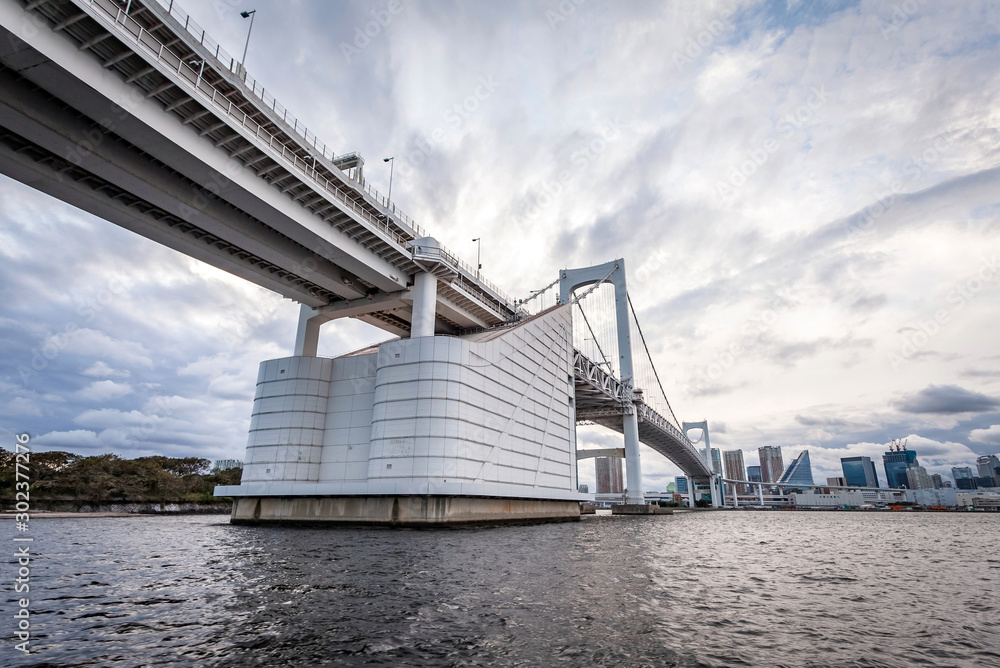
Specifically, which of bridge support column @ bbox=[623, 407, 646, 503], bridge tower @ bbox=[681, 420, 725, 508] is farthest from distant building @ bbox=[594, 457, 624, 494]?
bridge support column @ bbox=[623, 407, 646, 503]

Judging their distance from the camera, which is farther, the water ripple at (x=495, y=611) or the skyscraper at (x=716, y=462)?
the skyscraper at (x=716, y=462)

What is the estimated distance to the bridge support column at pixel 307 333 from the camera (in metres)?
42.3

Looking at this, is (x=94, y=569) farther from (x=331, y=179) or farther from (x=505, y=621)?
(x=331, y=179)

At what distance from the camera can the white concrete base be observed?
29.9 metres

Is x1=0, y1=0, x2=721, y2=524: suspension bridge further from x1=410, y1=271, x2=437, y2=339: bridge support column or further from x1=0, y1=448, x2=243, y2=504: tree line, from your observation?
x1=0, y1=448, x2=243, y2=504: tree line

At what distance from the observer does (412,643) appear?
6469 millimetres

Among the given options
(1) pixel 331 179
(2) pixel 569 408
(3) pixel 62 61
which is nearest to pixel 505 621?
(3) pixel 62 61

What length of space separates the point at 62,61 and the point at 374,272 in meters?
19.9

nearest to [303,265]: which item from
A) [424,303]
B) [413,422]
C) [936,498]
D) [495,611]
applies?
[424,303]

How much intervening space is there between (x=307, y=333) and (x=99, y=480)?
1587 inches

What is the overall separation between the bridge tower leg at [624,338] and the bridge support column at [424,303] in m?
31.0

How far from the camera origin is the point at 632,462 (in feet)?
216

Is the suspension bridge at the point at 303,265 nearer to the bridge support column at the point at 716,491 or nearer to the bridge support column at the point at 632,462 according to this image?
the bridge support column at the point at 632,462

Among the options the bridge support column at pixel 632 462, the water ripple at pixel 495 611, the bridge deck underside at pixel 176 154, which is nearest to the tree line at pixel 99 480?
the bridge deck underside at pixel 176 154
